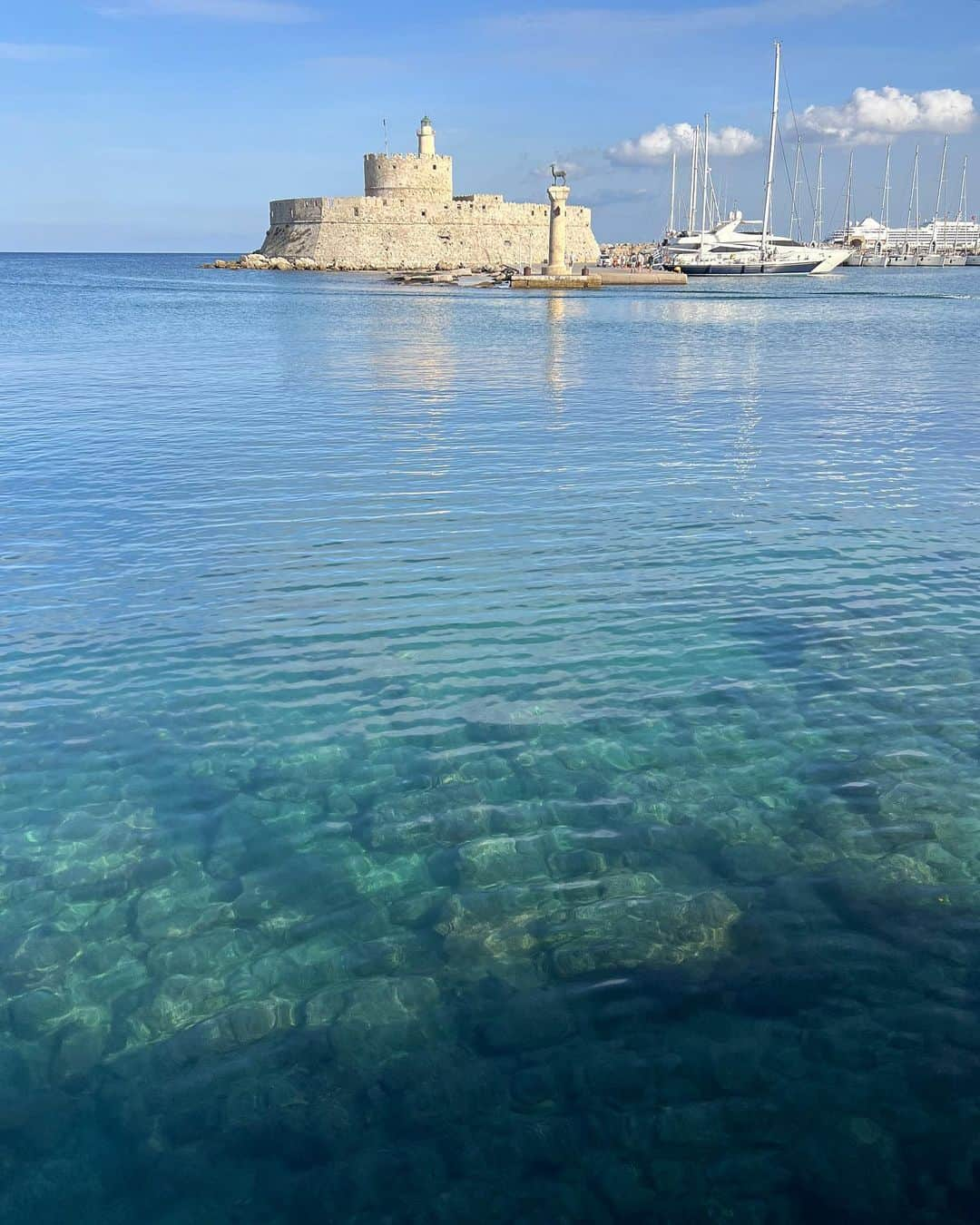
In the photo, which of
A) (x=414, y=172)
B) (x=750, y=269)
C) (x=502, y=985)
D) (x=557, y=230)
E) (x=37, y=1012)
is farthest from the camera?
(x=414, y=172)

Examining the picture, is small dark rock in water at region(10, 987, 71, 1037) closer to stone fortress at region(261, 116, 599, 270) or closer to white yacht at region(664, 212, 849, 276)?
white yacht at region(664, 212, 849, 276)

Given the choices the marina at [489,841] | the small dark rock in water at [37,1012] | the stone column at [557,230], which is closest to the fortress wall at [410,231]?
the stone column at [557,230]

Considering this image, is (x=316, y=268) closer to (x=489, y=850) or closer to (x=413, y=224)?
(x=413, y=224)

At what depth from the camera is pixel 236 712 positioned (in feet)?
21.7

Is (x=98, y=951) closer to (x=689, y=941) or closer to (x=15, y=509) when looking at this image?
(x=689, y=941)

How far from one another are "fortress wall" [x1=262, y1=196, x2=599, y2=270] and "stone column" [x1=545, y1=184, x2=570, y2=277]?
25885 mm

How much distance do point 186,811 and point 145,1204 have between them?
2410mm

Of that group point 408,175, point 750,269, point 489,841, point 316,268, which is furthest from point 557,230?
point 489,841

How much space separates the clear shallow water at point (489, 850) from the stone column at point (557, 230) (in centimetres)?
5373

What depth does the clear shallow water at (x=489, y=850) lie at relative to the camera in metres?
3.48

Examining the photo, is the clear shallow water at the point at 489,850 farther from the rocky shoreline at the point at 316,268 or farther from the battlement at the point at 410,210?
the battlement at the point at 410,210

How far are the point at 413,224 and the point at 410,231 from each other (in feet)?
2.23

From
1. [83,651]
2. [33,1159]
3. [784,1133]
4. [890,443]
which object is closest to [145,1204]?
[33,1159]

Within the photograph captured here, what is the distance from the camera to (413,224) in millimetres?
94438
